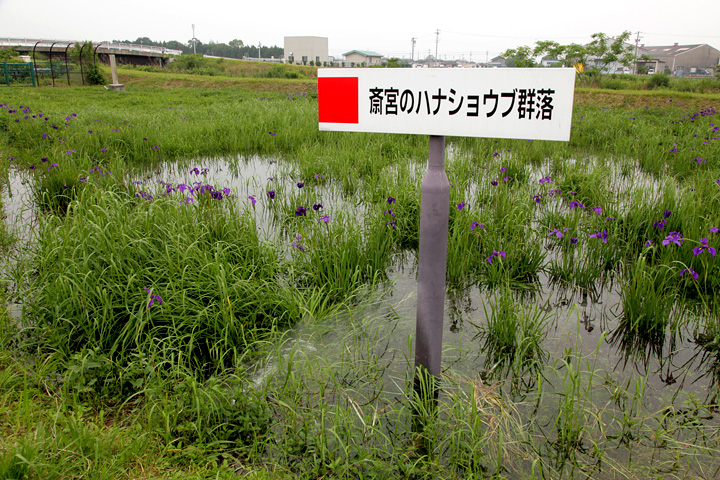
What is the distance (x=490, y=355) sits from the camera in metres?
2.33

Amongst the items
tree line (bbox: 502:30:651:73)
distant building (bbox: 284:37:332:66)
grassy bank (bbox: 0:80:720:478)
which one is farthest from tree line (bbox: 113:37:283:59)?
grassy bank (bbox: 0:80:720:478)

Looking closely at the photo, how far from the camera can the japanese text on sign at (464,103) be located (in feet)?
4.64

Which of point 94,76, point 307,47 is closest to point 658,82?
point 94,76

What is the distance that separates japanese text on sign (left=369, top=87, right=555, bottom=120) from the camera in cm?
142

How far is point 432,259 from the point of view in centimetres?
173

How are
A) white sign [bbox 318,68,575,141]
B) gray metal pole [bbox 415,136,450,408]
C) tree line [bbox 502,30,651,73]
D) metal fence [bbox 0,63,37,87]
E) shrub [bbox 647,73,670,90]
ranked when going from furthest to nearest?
tree line [bbox 502,30,651,73], shrub [bbox 647,73,670,90], metal fence [bbox 0,63,37,87], gray metal pole [bbox 415,136,450,408], white sign [bbox 318,68,575,141]

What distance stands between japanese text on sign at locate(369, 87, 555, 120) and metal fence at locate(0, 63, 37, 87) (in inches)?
858

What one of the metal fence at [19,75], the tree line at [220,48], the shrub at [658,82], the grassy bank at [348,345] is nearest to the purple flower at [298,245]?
the grassy bank at [348,345]

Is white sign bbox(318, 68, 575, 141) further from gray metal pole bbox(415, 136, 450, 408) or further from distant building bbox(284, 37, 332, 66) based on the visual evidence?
distant building bbox(284, 37, 332, 66)

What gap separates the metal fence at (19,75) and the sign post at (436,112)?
21.7 meters

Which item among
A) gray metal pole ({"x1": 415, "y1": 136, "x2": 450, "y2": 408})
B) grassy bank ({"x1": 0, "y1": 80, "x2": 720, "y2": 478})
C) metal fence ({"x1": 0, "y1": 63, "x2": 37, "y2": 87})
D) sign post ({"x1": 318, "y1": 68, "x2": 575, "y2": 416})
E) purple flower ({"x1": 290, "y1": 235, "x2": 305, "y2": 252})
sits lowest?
grassy bank ({"x1": 0, "y1": 80, "x2": 720, "y2": 478})

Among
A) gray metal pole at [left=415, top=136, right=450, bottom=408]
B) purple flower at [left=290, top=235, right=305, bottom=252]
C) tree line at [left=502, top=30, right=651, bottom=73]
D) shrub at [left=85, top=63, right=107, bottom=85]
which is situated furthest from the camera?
tree line at [left=502, top=30, right=651, bottom=73]

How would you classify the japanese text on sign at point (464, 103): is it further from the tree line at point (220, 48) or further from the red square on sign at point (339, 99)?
the tree line at point (220, 48)

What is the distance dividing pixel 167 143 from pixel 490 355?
19.8 ft
